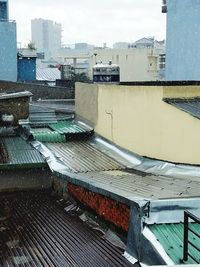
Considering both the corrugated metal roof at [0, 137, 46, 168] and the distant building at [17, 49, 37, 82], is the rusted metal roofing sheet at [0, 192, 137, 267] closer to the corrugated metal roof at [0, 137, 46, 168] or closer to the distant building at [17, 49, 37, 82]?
the corrugated metal roof at [0, 137, 46, 168]

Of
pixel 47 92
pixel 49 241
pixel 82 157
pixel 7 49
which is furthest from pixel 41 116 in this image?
pixel 7 49

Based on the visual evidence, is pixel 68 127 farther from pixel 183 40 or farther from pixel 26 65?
pixel 26 65

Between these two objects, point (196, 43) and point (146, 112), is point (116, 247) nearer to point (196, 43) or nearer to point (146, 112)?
point (146, 112)

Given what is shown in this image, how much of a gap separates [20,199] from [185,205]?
643 cm

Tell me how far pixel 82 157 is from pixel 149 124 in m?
2.48

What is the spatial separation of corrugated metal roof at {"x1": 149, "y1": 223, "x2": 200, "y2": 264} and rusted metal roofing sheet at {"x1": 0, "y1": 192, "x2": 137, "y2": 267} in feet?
3.61

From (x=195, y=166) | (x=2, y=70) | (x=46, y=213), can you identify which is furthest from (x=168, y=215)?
(x=2, y=70)

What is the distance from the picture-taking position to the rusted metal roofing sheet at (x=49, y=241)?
8.11 metres

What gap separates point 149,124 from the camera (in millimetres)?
11617

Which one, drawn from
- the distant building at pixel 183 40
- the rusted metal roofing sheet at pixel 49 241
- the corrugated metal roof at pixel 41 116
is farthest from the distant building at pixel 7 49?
the rusted metal roofing sheet at pixel 49 241

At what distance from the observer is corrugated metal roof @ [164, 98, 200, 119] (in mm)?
10217

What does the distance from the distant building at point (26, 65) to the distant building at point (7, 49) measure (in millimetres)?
3908

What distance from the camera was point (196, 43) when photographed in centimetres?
1903

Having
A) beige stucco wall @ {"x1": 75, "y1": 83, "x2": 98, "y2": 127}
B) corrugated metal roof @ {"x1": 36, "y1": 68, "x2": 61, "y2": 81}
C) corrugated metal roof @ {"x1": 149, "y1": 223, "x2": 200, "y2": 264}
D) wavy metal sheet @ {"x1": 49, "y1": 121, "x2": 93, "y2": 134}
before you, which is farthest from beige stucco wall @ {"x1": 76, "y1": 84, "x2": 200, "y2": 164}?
corrugated metal roof @ {"x1": 36, "y1": 68, "x2": 61, "y2": 81}
